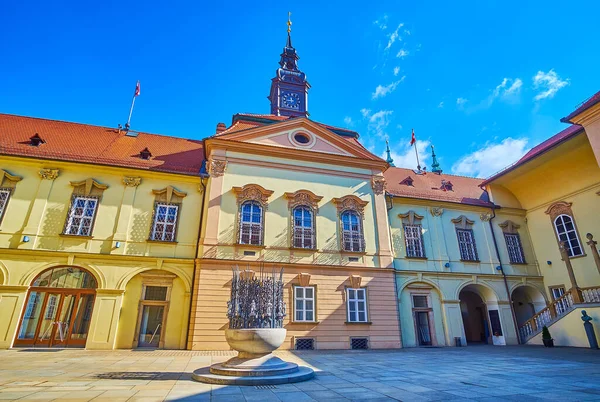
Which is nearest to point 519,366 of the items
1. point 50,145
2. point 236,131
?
point 236,131

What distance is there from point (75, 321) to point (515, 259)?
78.4 ft

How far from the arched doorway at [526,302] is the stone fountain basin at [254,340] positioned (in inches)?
732

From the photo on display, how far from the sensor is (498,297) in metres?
18.8

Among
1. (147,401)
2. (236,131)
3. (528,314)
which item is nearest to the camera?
(147,401)

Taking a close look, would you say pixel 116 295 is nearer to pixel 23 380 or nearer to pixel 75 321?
pixel 75 321

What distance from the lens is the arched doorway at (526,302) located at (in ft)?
64.6

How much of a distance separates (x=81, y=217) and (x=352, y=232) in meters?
13.0

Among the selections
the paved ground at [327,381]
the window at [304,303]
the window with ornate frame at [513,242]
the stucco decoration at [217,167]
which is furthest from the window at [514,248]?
the stucco decoration at [217,167]

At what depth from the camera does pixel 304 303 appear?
15.1 metres

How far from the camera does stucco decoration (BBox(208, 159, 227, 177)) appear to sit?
53.4 ft

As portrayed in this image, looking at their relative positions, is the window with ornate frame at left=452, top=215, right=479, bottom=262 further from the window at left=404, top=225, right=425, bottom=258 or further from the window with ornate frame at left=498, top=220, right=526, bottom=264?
the window at left=404, top=225, right=425, bottom=258

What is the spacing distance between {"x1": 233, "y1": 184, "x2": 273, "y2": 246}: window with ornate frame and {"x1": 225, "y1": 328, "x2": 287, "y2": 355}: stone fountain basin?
299 inches

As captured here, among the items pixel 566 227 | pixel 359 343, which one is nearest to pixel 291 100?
pixel 359 343

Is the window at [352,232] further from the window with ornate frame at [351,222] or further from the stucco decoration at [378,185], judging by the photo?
the stucco decoration at [378,185]
